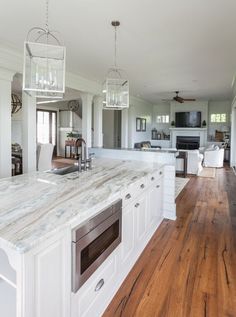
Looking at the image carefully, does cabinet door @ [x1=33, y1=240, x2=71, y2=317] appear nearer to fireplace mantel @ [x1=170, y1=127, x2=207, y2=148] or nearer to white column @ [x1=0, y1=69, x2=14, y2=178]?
white column @ [x1=0, y1=69, x2=14, y2=178]

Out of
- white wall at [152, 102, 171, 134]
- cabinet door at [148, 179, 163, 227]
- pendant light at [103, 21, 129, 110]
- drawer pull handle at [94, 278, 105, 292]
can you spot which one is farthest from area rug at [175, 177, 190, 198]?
white wall at [152, 102, 171, 134]

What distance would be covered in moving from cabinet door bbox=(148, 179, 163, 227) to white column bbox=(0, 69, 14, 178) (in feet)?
9.06

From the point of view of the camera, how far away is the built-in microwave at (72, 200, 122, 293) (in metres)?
1.39

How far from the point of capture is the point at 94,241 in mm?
1615

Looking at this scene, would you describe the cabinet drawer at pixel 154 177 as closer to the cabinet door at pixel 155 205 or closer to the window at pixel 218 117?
the cabinet door at pixel 155 205

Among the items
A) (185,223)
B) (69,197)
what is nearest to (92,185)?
(69,197)

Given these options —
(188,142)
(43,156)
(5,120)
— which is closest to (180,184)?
(43,156)

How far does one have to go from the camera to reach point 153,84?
718cm

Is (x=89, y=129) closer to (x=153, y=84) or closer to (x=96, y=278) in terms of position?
(x=153, y=84)

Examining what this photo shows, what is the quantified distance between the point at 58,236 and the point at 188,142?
35.6ft

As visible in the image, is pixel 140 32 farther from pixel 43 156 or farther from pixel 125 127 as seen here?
pixel 125 127

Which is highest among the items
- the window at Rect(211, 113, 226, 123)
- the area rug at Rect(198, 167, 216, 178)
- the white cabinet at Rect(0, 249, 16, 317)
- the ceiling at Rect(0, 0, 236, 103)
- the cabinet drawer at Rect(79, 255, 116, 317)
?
the ceiling at Rect(0, 0, 236, 103)

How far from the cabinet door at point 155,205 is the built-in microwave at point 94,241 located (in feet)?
3.28

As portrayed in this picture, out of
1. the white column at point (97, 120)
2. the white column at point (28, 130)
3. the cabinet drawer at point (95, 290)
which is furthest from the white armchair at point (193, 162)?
the cabinet drawer at point (95, 290)
